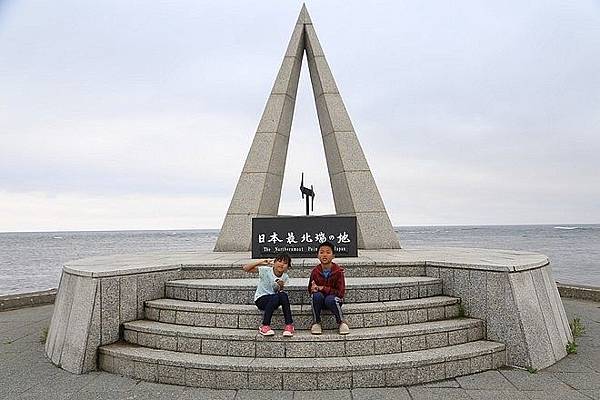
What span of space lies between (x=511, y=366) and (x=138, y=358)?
456cm

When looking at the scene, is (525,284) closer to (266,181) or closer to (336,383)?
(336,383)

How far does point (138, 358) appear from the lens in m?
5.14

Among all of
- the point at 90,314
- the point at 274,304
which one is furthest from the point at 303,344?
the point at 90,314

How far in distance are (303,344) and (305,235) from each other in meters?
2.97

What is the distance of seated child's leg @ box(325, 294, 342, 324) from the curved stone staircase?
21 centimetres

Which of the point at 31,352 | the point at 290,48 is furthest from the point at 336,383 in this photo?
the point at 290,48

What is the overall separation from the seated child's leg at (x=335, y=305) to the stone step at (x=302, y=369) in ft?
1.62

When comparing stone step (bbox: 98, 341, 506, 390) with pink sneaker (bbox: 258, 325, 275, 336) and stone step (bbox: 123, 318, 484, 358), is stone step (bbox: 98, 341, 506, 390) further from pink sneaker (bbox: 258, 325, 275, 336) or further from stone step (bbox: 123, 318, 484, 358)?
pink sneaker (bbox: 258, 325, 275, 336)

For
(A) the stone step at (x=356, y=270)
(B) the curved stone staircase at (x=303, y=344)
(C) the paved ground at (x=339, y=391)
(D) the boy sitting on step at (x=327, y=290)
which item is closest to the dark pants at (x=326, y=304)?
(D) the boy sitting on step at (x=327, y=290)

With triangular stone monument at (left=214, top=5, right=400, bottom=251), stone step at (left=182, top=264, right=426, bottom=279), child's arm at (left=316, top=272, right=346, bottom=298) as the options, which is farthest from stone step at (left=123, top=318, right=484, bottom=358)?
triangular stone monument at (left=214, top=5, right=400, bottom=251)

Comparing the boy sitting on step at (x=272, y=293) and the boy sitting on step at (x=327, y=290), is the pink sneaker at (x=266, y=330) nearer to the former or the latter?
the boy sitting on step at (x=272, y=293)

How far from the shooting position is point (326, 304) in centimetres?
533

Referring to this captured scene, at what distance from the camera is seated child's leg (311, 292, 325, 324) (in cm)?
536

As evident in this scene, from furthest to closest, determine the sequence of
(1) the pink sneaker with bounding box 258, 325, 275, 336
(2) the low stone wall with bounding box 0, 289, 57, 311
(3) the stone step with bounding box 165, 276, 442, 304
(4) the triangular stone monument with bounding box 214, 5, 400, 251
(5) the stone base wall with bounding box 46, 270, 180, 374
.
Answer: (4) the triangular stone monument with bounding box 214, 5, 400, 251 < (2) the low stone wall with bounding box 0, 289, 57, 311 < (3) the stone step with bounding box 165, 276, 442, 304 < (5) the stone base wall with bounding box 46, 270, 180, 374 < (1) the pink sneaker with bounding box 258, 325, 275, 336
